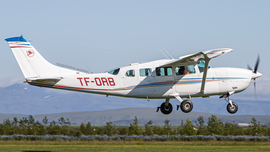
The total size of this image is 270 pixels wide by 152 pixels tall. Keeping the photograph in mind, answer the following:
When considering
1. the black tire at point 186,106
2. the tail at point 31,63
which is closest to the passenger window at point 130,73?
A: the tail at point 31,63

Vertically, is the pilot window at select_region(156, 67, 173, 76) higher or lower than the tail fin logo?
lower

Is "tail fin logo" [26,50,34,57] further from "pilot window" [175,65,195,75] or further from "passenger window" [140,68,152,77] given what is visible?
"pilot window" [175,65,195,75]

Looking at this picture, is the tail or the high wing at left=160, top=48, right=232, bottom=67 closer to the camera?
the high wing at left=160, top=48, right=232, bottom=67

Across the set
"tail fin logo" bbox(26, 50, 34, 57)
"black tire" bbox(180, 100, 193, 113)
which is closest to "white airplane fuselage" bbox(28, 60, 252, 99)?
"black tire" bbox(180, 100, 193, 113)

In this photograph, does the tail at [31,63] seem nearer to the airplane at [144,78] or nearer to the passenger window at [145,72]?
the airplane at [144,78]

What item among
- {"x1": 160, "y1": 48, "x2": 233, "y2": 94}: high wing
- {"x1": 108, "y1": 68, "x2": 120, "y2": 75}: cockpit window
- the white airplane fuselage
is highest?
{"x1": 160, "y1": 48, "x2": 233, "y2": 94}: high wing

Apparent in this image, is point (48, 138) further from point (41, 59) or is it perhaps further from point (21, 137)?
point (41, 59)

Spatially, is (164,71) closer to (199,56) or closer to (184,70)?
(184,70)

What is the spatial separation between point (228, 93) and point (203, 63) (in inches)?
103

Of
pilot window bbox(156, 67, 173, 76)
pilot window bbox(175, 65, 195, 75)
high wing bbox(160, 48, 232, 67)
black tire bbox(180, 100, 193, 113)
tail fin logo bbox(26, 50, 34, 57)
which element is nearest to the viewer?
high wing bbox(160, 48, 232, 67)

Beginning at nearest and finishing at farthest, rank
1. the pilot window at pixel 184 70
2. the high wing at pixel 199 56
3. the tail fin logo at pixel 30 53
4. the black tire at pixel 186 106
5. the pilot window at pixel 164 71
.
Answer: the high wing at pixel 199 56, the pilot window at pixel 164 71, the pilot window at pixel 184 70, the black tire at pixel 186 106, the tail fin logo at pixel 30 53

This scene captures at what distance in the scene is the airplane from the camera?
23.8 m

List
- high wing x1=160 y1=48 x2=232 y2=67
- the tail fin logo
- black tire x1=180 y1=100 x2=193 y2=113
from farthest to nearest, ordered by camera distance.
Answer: the tail fin logo, black tire x1=180 y1=100 x2=193 y2=113, high wing x1=160 y1=48 x2=232 y2=67

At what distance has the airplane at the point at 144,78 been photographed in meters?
23.8
